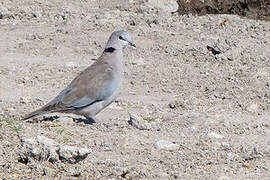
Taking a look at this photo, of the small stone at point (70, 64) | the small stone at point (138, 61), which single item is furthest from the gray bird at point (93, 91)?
the small stone at point (138, 61)

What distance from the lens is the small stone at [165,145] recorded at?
23.4 ft

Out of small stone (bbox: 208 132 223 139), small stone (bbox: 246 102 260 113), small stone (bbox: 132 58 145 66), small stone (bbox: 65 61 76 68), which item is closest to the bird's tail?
small stone (bbox: 208 132 223 139)

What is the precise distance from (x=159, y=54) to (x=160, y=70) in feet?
2.14

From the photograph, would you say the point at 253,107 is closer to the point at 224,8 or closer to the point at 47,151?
the point at 47,151

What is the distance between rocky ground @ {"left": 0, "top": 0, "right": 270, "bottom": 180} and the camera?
6570 millimetres

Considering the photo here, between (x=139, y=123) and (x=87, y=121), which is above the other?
(x=139, y=123)

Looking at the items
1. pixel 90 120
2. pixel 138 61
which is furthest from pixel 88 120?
pixel 138 61

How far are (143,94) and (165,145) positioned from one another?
2499mm

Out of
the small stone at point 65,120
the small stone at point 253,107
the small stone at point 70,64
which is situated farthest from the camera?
the small stone at point 70,64

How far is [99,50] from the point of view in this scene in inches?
439

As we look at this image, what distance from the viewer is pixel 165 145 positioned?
7.18 m

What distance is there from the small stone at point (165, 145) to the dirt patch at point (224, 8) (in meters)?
6.02

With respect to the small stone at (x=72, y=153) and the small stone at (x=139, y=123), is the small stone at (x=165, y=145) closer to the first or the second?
the small stone at (x=139, y=123)

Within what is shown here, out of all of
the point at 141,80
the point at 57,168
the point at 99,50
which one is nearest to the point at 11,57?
the point at 99,50
